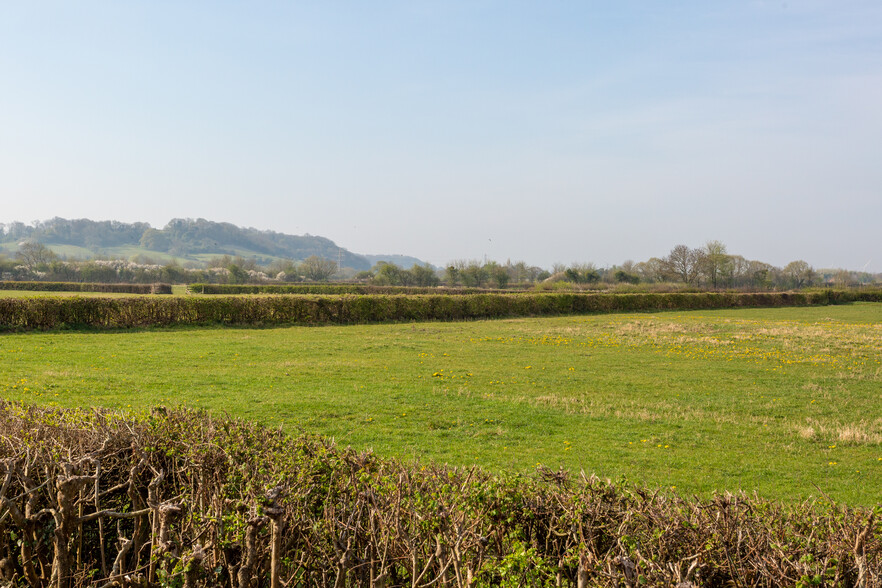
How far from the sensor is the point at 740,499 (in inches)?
128

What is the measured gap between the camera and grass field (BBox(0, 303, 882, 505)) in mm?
8000

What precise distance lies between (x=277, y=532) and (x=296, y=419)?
7887mm

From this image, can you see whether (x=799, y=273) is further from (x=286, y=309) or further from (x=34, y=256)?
(x=34, y=256)

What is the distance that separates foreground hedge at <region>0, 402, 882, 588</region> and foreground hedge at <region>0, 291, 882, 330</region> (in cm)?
2486

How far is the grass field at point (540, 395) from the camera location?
26.2 ft

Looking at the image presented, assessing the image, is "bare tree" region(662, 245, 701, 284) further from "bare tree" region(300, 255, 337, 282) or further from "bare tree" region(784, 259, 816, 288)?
"bare tree" region(300, 255, 337, 282)

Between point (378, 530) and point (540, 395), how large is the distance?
396 inches

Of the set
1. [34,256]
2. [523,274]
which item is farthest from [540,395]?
[34,256]

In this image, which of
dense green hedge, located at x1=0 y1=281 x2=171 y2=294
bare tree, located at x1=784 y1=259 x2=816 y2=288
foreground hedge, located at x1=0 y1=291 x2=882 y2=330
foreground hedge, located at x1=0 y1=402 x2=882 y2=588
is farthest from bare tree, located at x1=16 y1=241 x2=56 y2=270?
bare tree, located at x1=784 y1=259 x2=816 y2=288

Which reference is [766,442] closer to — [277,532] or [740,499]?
[740,499]

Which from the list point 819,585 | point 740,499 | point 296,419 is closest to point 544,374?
point 296,419

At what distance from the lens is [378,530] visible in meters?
2.74

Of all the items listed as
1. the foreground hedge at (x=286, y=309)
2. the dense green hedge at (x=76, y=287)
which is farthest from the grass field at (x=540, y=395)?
the dense green hedge at (x=76, y=287)

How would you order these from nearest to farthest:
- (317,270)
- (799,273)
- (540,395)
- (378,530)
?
(378,530), (540,395), (799,273), (317,270)
